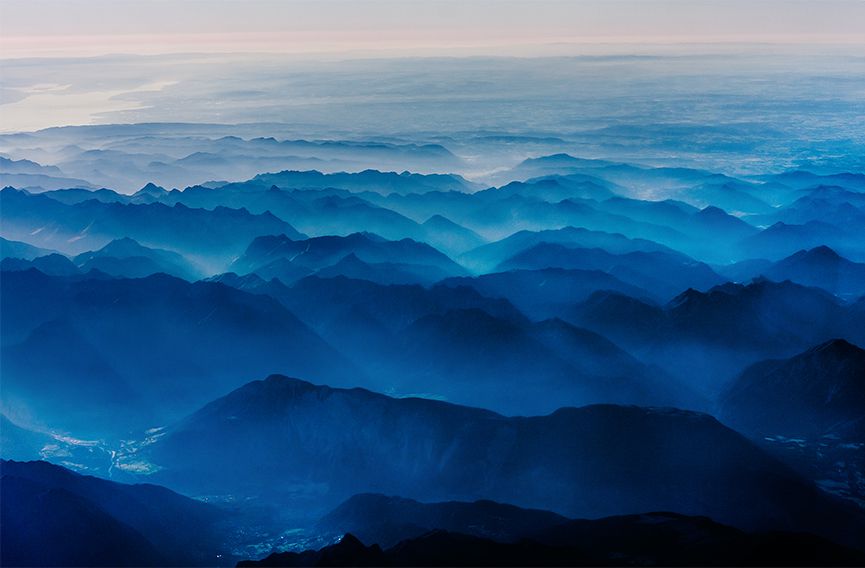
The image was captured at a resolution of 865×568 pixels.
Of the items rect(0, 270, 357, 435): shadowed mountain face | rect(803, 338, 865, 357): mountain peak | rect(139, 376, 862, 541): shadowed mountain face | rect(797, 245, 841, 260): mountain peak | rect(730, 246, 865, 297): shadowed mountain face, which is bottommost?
rect(139, 376, 862, 541): shadowed mountain face

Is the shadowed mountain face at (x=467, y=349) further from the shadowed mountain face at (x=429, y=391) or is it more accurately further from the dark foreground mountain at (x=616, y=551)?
the dark foreground mountain at (x=616, y=551)

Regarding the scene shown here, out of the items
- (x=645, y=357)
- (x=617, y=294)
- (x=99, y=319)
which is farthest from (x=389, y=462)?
(x=99, y=319)

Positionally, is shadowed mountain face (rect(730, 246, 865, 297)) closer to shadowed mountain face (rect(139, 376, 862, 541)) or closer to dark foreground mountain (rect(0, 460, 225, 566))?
shadowed mountain face (rect(139, 376, 862, 541))

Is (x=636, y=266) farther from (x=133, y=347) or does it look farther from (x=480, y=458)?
(x=133, y=347)

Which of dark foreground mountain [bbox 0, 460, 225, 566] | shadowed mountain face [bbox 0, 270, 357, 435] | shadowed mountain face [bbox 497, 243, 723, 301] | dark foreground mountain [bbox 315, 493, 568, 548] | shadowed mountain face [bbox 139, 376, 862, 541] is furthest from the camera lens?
shadowed mountain face [bbox 497, 243, 723, 301]

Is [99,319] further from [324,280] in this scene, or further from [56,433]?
[324,280]

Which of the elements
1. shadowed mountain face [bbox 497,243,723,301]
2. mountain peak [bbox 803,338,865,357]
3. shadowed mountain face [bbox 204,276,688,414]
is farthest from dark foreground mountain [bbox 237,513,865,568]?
shadowed mountain face [bbox 497,243,723,301]
